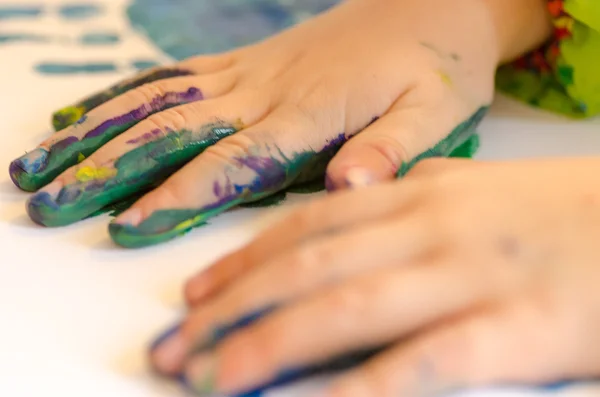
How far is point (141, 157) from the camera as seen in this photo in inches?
22.3

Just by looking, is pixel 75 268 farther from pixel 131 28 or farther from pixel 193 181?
pixel 131 28

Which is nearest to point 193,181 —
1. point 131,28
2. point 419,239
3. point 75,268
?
point 75,268

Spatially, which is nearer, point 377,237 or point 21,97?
point 377,237

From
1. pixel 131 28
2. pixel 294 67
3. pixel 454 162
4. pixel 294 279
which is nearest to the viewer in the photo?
pixel 294 279

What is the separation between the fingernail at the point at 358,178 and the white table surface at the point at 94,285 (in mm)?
87

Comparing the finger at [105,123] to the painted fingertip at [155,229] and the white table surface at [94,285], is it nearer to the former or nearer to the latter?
the white table surface at [94,285]

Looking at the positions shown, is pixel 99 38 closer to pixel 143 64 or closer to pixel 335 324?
pixel 143 64

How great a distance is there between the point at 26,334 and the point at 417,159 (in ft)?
1.24

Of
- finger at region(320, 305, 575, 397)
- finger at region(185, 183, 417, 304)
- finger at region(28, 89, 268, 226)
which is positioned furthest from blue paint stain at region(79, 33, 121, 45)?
finger at region(320, 305, 575, 397)

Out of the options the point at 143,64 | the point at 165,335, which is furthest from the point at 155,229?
the point at 143,64

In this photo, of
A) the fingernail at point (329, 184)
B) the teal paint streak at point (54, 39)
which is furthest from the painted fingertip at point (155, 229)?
the teal paint streak at point (54, 39)

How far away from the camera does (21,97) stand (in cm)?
77

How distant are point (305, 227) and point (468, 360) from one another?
5.7 inches

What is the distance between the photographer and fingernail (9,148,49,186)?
573 mm
